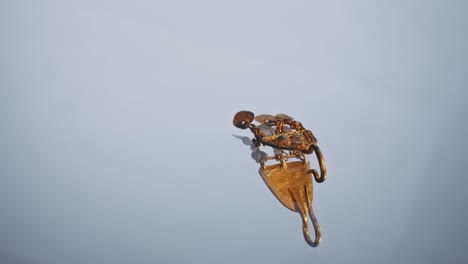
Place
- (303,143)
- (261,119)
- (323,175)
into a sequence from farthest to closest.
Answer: (261,119) → (303,143) → (323,175)

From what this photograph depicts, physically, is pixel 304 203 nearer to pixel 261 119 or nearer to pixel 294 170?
pixel 294 170

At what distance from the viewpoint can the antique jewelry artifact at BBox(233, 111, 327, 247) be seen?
1276mm

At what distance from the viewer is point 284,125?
→ 1402 millimetres

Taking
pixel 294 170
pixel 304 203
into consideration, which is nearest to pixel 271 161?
pixel 294 170

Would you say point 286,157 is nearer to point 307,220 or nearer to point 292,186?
point 292,186

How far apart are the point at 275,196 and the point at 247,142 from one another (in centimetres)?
20

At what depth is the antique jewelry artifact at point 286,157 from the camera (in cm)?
128

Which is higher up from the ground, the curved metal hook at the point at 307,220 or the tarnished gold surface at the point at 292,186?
the tarnished gold surface at the point at 292,186

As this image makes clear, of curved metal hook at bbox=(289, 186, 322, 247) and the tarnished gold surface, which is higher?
the tarnished gold surface

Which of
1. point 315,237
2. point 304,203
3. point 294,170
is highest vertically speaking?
point 294,170

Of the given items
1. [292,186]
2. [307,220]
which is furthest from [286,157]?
[307,220]

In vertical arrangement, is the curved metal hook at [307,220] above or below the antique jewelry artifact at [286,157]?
below

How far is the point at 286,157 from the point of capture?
4.45ft

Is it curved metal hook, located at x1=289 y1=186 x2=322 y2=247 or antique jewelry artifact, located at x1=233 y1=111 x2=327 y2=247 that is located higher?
antique jewelry artifact, located at x1=233 y1=111 x2=327 y2=247
